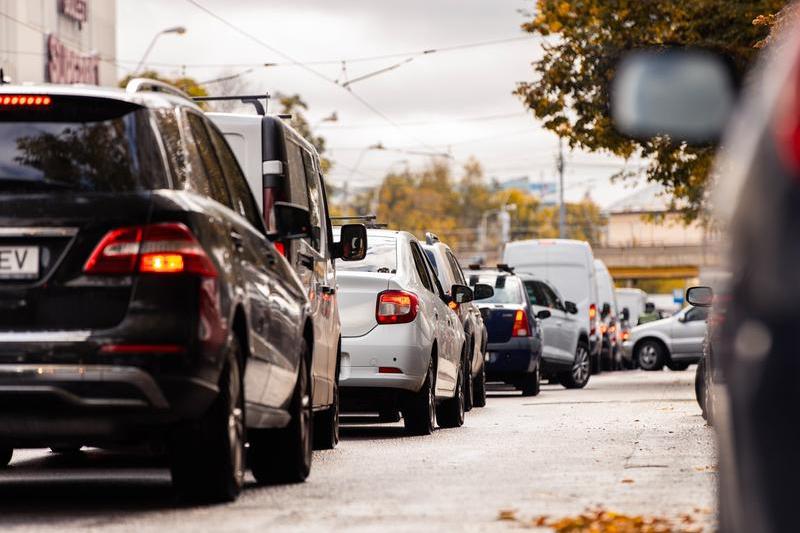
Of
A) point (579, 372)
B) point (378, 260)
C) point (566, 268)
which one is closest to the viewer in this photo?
point (378, 260)

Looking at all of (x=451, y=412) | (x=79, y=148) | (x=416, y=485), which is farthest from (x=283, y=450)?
(x=451, y=412)

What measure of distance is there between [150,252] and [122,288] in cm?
19

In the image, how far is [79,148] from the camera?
25.6 ft

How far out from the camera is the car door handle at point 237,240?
8.14 m

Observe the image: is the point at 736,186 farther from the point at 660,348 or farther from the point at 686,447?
the point at 660,348

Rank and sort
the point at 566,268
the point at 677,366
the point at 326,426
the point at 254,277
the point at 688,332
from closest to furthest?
the point at 254,277, the point at 326,426, the point at 566,268, the point at 688,332, the point at 677,366

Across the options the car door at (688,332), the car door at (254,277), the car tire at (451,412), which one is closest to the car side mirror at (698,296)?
the car tire at (451,412)

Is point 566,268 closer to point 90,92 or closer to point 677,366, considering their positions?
point 677,366

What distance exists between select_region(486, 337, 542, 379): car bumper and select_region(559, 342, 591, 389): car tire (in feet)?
17.2

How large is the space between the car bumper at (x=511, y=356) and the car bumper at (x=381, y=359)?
390 inches

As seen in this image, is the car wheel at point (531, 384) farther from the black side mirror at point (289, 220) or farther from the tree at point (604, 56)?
the black side mirror at point (289, 220)

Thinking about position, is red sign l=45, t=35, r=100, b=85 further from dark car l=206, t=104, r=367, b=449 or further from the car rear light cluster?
the car rear light cluster

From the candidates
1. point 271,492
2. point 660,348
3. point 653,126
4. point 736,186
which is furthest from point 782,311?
point 660,348

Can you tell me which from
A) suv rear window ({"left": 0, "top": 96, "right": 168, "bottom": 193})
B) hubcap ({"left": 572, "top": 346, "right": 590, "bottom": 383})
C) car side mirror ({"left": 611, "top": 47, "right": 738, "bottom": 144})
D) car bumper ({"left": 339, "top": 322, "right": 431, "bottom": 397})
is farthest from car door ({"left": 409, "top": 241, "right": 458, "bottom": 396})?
hubcap ({"left": 572, "top": 346, "right": 590, "bottom": 383})
